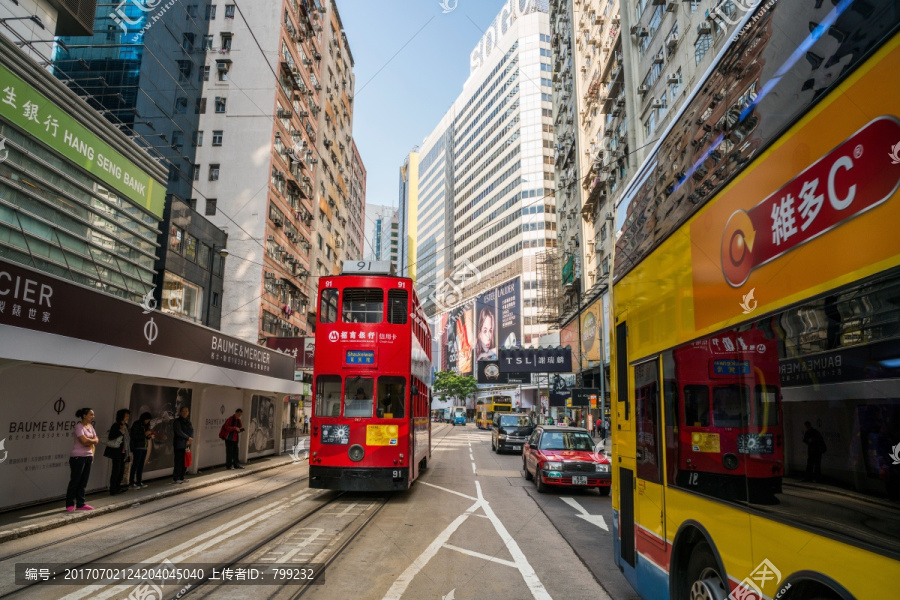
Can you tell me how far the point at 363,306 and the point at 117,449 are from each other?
5.72 metres

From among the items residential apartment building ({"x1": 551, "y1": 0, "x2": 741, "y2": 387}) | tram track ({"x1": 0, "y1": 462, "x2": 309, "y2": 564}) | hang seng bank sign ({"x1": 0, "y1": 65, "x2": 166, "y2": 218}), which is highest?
residential apartment building ({"x1": 551, "y1": 0, "x2": 741, "y2": 387})

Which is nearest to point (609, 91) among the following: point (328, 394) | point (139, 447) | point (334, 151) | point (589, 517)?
point (328, 394)

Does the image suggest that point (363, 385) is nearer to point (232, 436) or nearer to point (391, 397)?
point (391, 397)

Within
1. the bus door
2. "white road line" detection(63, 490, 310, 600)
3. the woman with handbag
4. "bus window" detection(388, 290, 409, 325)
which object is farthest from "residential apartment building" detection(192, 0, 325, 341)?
the bus door

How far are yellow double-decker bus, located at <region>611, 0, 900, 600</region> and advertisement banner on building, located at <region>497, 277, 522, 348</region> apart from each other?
7636cm

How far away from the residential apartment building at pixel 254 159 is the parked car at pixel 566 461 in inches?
1059

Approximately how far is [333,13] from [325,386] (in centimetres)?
5886

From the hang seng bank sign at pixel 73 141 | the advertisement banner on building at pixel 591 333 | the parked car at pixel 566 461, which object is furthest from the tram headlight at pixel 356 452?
the advertisement banner on building at pixel 591 333

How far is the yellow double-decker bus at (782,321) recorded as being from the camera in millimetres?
2285

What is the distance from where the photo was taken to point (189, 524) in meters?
9.09

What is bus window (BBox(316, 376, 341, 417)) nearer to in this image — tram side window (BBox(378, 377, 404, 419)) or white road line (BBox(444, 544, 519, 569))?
tram side window (BBox(378, 377, 404, 419))

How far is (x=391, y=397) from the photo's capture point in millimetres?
12516

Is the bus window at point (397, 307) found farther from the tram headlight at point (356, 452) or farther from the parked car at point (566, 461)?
the parked car at point (566, 461)

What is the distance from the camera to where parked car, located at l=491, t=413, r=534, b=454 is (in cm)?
2712
